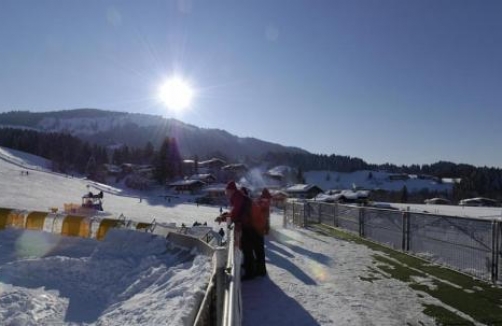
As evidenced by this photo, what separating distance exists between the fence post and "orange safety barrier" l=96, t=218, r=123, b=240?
12889 mm

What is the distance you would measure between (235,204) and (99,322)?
11.3 ft

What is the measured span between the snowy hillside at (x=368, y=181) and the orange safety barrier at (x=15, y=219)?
14041cm

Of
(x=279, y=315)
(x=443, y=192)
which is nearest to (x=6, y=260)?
(x=279, y=315)

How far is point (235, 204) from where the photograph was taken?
7.98 m

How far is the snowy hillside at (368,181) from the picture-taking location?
509ft

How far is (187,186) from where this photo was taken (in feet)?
315

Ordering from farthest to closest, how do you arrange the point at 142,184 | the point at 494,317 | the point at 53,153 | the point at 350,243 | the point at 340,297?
1. the point at 53,153
2. the point at 142,184
3. the point at 350,243
4. the point at 340,297
5. the point at 494,317

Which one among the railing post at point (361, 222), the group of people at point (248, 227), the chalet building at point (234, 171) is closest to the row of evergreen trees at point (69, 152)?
the chalet building at point (234, 171)

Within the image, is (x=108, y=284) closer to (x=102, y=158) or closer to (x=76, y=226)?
(x=76, y=226)

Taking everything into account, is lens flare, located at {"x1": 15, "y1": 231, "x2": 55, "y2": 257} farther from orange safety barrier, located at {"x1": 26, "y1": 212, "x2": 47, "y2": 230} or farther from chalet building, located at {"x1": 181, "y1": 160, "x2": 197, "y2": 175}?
chalet building, located at {"x1": 181, "y1": 160, "x2": 197, "y2": 175}

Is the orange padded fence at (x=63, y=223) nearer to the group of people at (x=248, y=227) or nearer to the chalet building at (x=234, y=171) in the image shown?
the group of people at (x=248, y=227)

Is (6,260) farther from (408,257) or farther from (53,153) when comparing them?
(53,153)

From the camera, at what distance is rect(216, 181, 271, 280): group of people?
7988mm

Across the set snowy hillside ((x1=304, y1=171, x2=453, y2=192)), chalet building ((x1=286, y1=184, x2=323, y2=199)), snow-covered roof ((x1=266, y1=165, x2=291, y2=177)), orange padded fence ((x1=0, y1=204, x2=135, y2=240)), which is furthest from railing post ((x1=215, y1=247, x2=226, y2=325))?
snowy hillside ((x1=304, y1=171, x2=453, y2=192))
